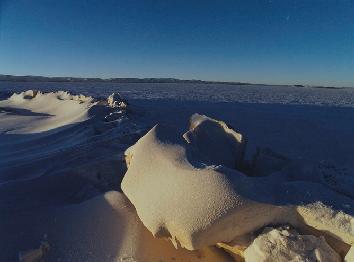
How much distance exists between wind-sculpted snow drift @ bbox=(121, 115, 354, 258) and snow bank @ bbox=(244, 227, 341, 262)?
0.42 feet

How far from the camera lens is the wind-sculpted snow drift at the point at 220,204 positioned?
2852 mm

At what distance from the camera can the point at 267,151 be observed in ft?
14.8

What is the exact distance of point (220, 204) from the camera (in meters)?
2.88

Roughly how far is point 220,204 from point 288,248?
0.52 m

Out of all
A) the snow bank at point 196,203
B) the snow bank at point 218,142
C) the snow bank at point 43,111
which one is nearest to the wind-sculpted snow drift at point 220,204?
the snow bank at point 196,203

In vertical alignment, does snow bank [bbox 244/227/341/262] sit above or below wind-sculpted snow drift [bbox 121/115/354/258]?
below

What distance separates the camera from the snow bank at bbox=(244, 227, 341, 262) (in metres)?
2.68

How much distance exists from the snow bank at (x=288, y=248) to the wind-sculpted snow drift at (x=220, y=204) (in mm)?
129

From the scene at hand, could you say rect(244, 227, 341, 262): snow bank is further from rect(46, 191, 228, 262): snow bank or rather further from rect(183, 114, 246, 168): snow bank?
rect(183, 114, 246, 168): snow bank

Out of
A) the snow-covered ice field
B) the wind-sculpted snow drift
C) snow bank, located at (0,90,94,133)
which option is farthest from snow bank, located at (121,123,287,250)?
snow bank, located at (0,90,94,133)

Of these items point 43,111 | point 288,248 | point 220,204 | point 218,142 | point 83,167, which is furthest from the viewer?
point 43,111

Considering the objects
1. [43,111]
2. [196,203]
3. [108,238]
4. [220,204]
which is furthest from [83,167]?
[43,111]

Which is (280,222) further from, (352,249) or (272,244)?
(352,249)

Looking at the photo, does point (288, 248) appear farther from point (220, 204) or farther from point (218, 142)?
point (218, 142)
